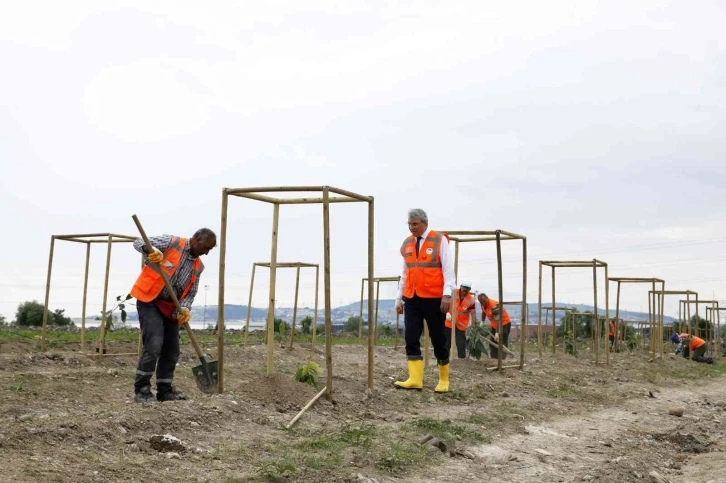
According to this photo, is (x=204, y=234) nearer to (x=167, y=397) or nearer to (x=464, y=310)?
(x=167, y=397)

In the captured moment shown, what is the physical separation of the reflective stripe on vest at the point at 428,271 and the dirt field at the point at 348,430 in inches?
45.0

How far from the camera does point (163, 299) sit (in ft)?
26.0

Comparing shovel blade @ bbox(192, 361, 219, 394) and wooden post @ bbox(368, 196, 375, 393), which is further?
wooden post @ bbox(368, 196, 375, 393)

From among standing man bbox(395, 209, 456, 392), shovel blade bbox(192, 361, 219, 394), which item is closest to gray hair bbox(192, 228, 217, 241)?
shovel blade bbox(192, 361, 219, 394)

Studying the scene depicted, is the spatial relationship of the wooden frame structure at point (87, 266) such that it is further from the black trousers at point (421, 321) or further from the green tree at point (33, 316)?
the green tree at point (33, 316)

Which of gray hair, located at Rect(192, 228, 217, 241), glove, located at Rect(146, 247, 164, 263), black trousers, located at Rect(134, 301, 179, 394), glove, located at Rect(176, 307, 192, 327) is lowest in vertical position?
black trousers, located at Rect(134, 301, 179, 394)

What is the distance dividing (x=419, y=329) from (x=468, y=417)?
1.66 m

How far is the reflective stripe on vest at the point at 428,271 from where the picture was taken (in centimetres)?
955

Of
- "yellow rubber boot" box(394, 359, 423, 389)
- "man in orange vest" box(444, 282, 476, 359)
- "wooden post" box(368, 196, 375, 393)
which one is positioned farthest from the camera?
"man in orange vest" box(444, 282, 476, 359)

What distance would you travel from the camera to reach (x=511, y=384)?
38.2 ft

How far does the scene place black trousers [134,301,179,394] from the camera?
25.6ft

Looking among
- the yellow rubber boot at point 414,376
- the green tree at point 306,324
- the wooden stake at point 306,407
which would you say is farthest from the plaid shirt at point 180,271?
the green tree at point 306,324

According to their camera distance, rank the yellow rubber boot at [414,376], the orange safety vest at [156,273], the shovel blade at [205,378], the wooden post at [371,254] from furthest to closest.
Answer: the yellow rubber boot at [414,376]
the wooden post at [371,254]
the shovel blade at [205,378]
the orange safety vest at [156,273]

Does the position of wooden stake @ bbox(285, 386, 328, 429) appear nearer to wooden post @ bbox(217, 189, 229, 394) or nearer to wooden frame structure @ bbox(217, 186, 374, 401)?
wooden frame structure @ bbox(217, 186, 374, 401)
